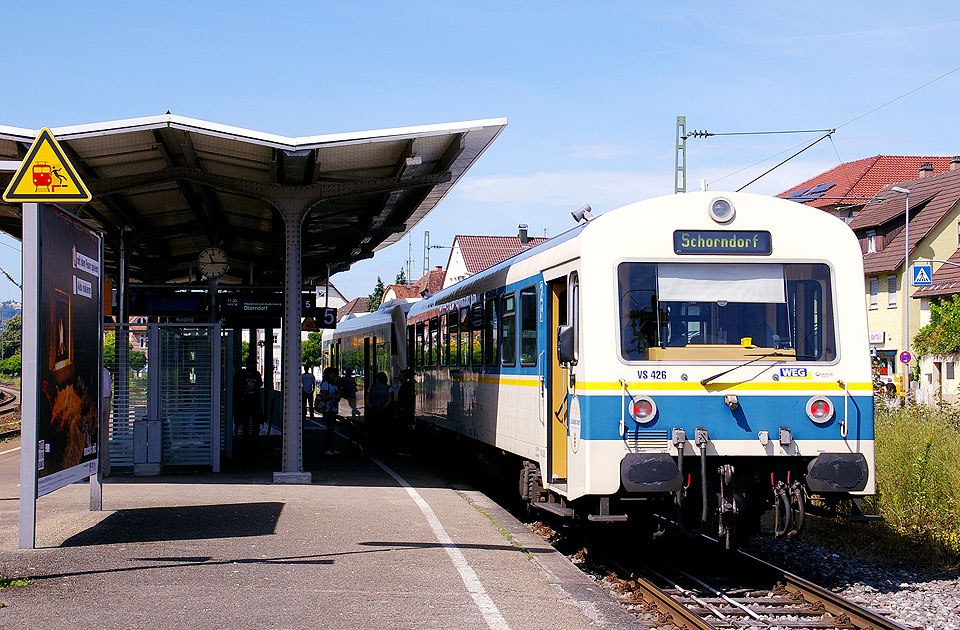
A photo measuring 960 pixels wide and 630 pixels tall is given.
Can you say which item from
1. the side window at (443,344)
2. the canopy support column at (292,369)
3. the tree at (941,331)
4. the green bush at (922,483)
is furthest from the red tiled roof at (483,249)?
the green bush at (922,483)

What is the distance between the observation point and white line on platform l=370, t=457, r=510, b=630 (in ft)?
22.5

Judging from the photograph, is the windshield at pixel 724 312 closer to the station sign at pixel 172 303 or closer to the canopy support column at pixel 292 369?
the canopy support column at pixel 292 369

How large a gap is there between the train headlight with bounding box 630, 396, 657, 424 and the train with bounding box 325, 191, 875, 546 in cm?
1

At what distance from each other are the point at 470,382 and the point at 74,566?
6.73 meters

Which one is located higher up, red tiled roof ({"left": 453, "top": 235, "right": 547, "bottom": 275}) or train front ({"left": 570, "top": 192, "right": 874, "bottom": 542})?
red tiled roof ({"left": 453, "top": 235, "right": 547, "bottom": 275})

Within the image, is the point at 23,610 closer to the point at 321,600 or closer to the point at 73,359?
the point at 321,600

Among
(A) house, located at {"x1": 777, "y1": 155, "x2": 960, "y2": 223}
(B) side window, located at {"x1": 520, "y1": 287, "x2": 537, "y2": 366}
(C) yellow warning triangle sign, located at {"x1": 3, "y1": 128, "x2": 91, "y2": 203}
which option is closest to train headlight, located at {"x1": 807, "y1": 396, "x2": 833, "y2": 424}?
(B) side window, located at {"x1": 520, "y1": 287, "x2": 537, "y2": 366}

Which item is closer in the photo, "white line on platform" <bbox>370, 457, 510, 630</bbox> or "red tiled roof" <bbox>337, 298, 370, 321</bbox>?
"white line on platform" <bbox>370, 457, 510, 630</bbox>

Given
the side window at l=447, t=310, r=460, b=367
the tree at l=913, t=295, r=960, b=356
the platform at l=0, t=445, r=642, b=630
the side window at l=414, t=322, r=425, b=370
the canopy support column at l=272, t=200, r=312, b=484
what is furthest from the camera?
the tree at l=913, t=295, r=960, b=356

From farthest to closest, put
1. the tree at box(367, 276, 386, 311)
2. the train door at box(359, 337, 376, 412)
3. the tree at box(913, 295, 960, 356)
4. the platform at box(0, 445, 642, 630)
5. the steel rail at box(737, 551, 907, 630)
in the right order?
the tree at box(367, 276, 386, 311), the tree at box(913, 295, 960, 356), the train door at box(359, 337, 376, 412), the steel rail at box(737, 551, 907, 630), the platform at box(0, 445, 642, 630)

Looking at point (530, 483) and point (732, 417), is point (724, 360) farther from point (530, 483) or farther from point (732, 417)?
point (530, 483)

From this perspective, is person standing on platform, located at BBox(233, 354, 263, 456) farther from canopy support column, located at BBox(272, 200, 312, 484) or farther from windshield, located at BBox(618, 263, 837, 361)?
windshield, located at BBox(618, 263, 837, 361)

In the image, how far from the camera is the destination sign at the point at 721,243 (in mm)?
9000

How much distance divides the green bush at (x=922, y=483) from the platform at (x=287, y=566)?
178 inches
